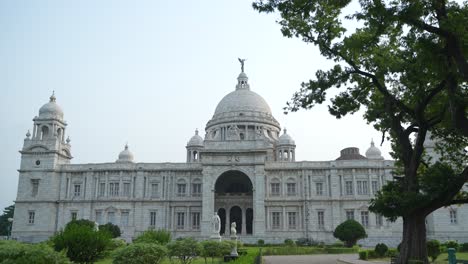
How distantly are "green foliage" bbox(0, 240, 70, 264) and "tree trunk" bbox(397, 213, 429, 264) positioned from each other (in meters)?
15.1

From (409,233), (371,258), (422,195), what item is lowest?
(371,258)

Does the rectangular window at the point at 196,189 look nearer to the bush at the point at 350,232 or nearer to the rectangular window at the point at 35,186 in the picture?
the bush at the point at 350,232

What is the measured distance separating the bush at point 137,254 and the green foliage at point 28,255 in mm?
2859

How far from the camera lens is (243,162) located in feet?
178

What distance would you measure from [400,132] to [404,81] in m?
2.77

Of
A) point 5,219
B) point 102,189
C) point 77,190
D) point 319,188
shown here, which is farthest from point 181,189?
point 5,219

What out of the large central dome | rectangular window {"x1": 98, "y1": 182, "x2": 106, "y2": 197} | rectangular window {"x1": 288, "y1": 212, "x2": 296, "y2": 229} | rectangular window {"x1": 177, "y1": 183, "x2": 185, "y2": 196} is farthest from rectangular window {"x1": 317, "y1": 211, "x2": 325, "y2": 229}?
rectangular window {"x1": 98, "y1": 182, "x2": 106, "y2": 197}

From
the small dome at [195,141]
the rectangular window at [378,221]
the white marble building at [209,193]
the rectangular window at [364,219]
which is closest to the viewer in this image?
the white marble building at [209,193]

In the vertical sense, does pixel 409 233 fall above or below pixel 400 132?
below

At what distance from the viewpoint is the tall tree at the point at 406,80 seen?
1652 centimetres

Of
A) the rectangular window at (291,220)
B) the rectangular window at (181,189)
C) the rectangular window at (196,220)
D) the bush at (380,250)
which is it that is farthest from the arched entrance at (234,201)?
the bush at (380,250)

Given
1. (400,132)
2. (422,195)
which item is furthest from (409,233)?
(400,132)

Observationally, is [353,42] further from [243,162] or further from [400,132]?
[243,162]

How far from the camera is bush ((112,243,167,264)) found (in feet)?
46.3
